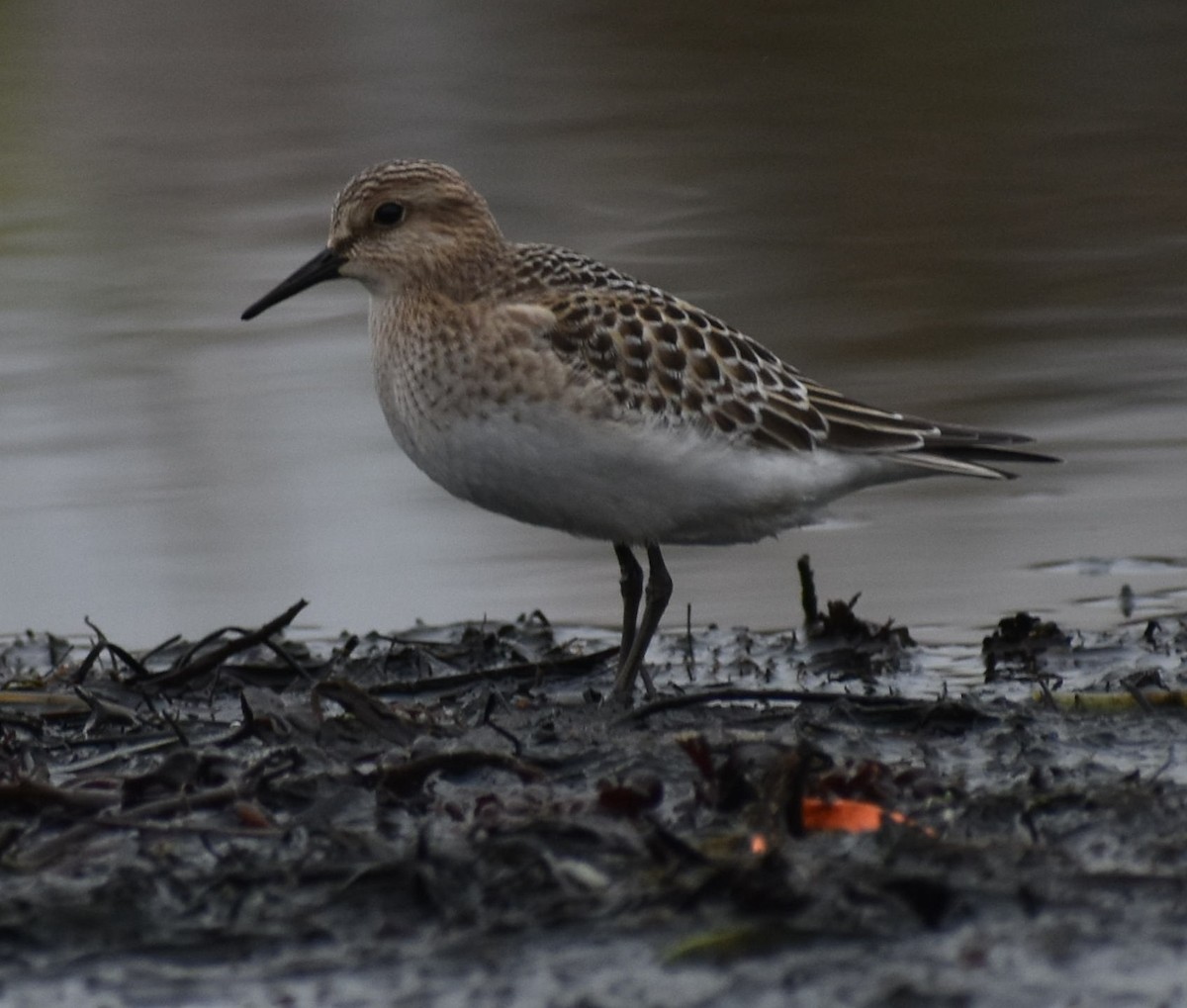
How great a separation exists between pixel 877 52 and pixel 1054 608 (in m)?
9.35

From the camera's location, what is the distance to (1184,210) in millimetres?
11930

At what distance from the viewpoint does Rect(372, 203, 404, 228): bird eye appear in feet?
20.4

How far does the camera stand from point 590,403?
5.59 metres

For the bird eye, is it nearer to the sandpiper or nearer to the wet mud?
the sandpiper

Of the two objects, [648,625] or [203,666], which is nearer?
[203,666]

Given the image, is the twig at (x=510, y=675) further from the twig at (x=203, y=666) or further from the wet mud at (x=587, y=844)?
the twig at (x=203, y=666)

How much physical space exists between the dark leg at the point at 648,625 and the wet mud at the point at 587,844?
137mm

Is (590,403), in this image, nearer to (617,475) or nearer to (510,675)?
(617,475)

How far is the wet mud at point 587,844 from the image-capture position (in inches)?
146

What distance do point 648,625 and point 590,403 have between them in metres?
0.66

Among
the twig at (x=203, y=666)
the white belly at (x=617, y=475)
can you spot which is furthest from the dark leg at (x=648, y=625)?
the twig at (x=203, y=666)

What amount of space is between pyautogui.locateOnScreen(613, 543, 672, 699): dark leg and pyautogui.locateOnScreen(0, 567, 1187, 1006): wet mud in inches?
5.4

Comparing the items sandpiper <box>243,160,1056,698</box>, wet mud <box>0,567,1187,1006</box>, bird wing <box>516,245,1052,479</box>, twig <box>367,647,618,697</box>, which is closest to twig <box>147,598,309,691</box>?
wet mud <box>0,567,1187,1006</box>

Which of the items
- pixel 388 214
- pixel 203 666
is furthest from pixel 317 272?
pixel 203 666
